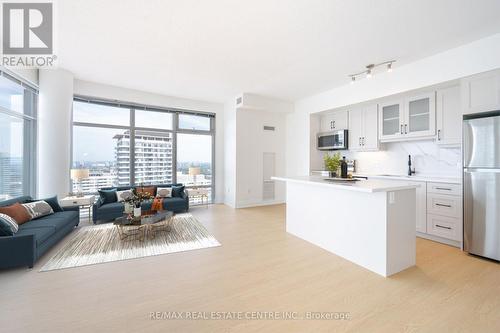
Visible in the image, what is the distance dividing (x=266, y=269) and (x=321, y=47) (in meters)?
3.45

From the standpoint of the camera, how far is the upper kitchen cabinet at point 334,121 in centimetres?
564

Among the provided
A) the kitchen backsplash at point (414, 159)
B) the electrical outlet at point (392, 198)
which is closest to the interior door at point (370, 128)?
the kitchen backsplash at point (414, 159)

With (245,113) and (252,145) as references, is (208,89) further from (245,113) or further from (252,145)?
(252,145)

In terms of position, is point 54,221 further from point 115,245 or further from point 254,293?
point 254,293

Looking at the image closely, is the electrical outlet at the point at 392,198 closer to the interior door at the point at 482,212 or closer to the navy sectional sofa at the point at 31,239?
the interior door at the point at 482,212

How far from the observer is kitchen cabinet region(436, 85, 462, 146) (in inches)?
145

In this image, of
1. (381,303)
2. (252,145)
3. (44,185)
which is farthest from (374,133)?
(44,185)

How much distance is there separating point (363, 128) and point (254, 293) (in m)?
4.53

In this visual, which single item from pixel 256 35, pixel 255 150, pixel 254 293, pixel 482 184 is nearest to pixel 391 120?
pixel 482 184

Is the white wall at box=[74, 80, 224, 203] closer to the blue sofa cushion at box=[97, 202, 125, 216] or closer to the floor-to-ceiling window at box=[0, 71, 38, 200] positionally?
the floor-to-ceiling window at box=[0, 71, 38, 200]

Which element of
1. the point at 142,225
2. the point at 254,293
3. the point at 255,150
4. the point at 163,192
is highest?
the point at 255,150

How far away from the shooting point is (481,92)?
3088 millimetres

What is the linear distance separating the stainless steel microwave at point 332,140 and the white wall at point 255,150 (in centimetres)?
140

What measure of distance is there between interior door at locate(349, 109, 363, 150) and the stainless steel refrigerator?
6.89 feet
